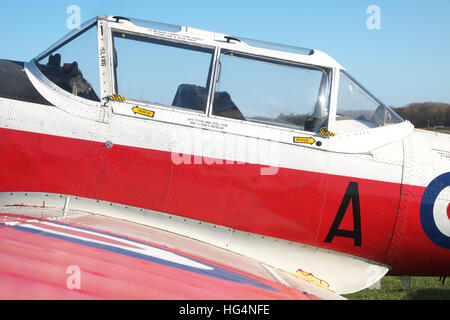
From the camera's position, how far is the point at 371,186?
417 centimetres

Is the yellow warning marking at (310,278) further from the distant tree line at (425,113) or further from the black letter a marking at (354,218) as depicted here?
the distant tree line at (425,113)

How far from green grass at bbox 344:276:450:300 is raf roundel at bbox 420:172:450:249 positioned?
2.55 meters

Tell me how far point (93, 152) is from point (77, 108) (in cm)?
49

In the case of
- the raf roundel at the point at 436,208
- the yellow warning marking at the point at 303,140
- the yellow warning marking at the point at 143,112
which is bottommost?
the raf roundel at the point at 436,208

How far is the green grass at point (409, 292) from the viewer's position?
6.66 meters

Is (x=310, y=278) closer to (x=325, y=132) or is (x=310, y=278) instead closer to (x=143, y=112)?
(x=325, y=132)

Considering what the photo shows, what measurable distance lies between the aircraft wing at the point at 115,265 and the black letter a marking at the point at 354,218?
62 cm

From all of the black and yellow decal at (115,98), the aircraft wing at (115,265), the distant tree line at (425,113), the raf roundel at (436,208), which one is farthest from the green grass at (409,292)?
the distant tree line at (425,113)

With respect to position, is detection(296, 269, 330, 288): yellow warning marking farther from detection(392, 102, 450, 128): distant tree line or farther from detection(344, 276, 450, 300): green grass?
detection(392, 102, 450, 128): distant tree line

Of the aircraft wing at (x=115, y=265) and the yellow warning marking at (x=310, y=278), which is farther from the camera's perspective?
the yellow warning marking at (x=310, y=278)

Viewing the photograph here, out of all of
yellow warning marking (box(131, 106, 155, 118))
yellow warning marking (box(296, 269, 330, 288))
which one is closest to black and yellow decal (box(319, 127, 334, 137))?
yellow warning marking (box(296, 269, 330, 288))

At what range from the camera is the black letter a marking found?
4.15m
